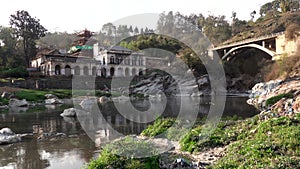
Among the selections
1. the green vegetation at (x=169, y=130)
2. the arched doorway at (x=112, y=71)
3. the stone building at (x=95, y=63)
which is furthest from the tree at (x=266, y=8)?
the green vegetation at (x=169, y=130)

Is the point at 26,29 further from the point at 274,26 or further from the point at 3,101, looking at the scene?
the point at 274,26

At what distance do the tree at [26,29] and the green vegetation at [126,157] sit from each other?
5285 centimetres

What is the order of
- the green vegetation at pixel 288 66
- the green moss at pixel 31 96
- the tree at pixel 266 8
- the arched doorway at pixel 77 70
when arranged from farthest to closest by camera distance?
the tree at pixel 266 8 < the arched doorway at pixel 77 70 < the green vegetation at pixel 288 66 < the green moss at pixel 31 96

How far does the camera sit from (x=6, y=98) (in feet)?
109

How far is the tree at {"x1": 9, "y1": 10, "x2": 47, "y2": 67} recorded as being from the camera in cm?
5238

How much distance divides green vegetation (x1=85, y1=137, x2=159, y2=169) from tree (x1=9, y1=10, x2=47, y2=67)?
173 ft

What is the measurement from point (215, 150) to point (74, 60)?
49.2 metres

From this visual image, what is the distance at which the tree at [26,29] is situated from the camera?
52.4 meters

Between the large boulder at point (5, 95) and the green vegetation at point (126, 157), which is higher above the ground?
the large boulder at point (5, 95)

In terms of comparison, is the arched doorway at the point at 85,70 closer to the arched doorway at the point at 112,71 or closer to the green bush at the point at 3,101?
the arched doorway at the point at 112,71

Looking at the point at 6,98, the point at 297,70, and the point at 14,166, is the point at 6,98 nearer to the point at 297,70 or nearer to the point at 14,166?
the point at 14,166

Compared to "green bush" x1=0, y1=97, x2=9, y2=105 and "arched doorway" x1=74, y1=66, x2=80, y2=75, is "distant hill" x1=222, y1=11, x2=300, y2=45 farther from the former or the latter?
"green bush" x1=0, y1=97, x2=9, y2=105

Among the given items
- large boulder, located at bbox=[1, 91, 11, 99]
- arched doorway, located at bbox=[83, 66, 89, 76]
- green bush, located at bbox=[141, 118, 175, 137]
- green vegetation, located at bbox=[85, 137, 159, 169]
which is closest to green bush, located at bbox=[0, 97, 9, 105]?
large boulder, located at bbox=[1, 91, 11, 99]

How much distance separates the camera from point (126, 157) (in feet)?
21.8
